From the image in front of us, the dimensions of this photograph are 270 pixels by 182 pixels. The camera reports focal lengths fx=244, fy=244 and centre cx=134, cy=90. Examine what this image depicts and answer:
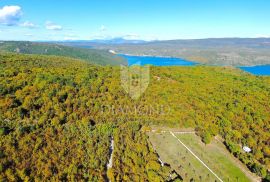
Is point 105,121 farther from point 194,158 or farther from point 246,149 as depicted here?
point 246,149

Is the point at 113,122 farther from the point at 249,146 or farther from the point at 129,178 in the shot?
the point at 249,146

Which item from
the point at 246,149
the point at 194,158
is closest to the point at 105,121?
the point at 194,158

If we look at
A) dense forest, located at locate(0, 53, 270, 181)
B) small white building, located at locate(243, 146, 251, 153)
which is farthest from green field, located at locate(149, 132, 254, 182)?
small white building, located at locate(243, 146, 251, 153)

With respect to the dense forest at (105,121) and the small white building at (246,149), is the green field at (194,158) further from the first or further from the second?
the small white building at (246,149)

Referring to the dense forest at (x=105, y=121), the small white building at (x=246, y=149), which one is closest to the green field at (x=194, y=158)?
the dense forest at (x=105, y=121)

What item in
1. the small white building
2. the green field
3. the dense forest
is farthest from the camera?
the small white building

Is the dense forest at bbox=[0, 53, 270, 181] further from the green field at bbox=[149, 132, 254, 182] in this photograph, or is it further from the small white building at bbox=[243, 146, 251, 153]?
the green field at bbox=[149, 132, 254, 182]
